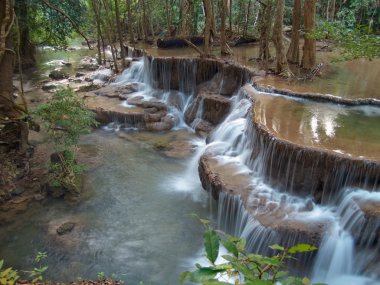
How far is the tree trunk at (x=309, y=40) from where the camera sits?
10.9m

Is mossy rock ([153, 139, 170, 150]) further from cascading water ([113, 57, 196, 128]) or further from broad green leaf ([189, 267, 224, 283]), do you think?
broad green leaf ([189, 267, 224, 283])

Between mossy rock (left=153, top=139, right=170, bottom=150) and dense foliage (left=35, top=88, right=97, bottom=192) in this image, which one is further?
mossy rock (left=153, top=139, right=170, bottom=150)

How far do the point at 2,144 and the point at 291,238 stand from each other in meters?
6.62

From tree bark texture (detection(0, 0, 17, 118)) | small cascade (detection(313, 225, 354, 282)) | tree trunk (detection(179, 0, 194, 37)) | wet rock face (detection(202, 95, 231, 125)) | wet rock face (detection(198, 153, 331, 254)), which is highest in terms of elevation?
tree trunk (detection(179, 0, 194, 37))

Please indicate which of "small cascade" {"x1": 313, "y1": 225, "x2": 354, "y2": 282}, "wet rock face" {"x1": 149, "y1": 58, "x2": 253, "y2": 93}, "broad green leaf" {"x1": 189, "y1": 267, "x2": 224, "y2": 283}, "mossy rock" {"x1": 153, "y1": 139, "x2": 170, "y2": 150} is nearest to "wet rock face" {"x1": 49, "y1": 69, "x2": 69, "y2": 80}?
"wet rock face" {"x1": 149, "y1": 58, "x2": 253, "y2": 93}

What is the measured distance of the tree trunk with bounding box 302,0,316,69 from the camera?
10852 mm

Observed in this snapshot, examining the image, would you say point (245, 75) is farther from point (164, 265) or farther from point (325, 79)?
point (164, 265)

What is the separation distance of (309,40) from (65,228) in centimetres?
876

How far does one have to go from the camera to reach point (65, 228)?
7.13 meters

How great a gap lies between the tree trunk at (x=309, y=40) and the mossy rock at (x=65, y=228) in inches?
315

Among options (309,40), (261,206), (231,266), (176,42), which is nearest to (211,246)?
(231,266)

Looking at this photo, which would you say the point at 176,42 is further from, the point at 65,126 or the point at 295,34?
the point at 65,126

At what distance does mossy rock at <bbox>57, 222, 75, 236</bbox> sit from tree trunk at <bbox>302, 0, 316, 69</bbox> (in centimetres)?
801

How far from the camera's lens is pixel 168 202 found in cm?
824
